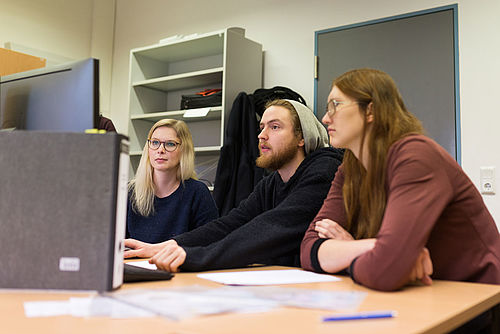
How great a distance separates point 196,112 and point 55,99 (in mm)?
2393

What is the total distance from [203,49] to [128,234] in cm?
186

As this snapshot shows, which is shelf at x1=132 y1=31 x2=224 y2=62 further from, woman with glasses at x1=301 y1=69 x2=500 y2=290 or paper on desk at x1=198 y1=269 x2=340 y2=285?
paper on desk at x1=198 y1=269 x2=340 y2=285

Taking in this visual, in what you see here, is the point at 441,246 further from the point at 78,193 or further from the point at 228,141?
the point at 228,141

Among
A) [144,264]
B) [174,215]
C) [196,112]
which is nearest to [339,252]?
[144,264]

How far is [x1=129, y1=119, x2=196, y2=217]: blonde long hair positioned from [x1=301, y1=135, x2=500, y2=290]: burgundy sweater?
1.16m

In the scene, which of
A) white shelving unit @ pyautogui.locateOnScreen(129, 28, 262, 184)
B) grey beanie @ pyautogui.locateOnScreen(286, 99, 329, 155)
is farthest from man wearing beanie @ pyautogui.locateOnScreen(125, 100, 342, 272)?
white shelving unit @ pyautogui.locateOnScreen(129, 28, 262, 184)

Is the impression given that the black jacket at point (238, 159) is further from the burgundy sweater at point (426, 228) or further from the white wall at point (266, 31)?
the burgundy sweater at point (426, 228)

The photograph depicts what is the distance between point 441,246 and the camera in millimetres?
1264

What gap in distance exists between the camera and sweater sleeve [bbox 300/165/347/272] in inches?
50.8

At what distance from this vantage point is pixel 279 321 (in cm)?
71

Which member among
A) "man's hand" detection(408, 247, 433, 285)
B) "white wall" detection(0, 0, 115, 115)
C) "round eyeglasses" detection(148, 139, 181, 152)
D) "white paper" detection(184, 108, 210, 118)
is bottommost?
"man's hand" detection(408, 247, 433, 285)

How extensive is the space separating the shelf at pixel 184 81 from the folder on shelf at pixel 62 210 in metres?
2.57

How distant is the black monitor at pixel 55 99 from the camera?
3.30 feet

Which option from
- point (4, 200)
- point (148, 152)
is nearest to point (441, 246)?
point (4, 200)
